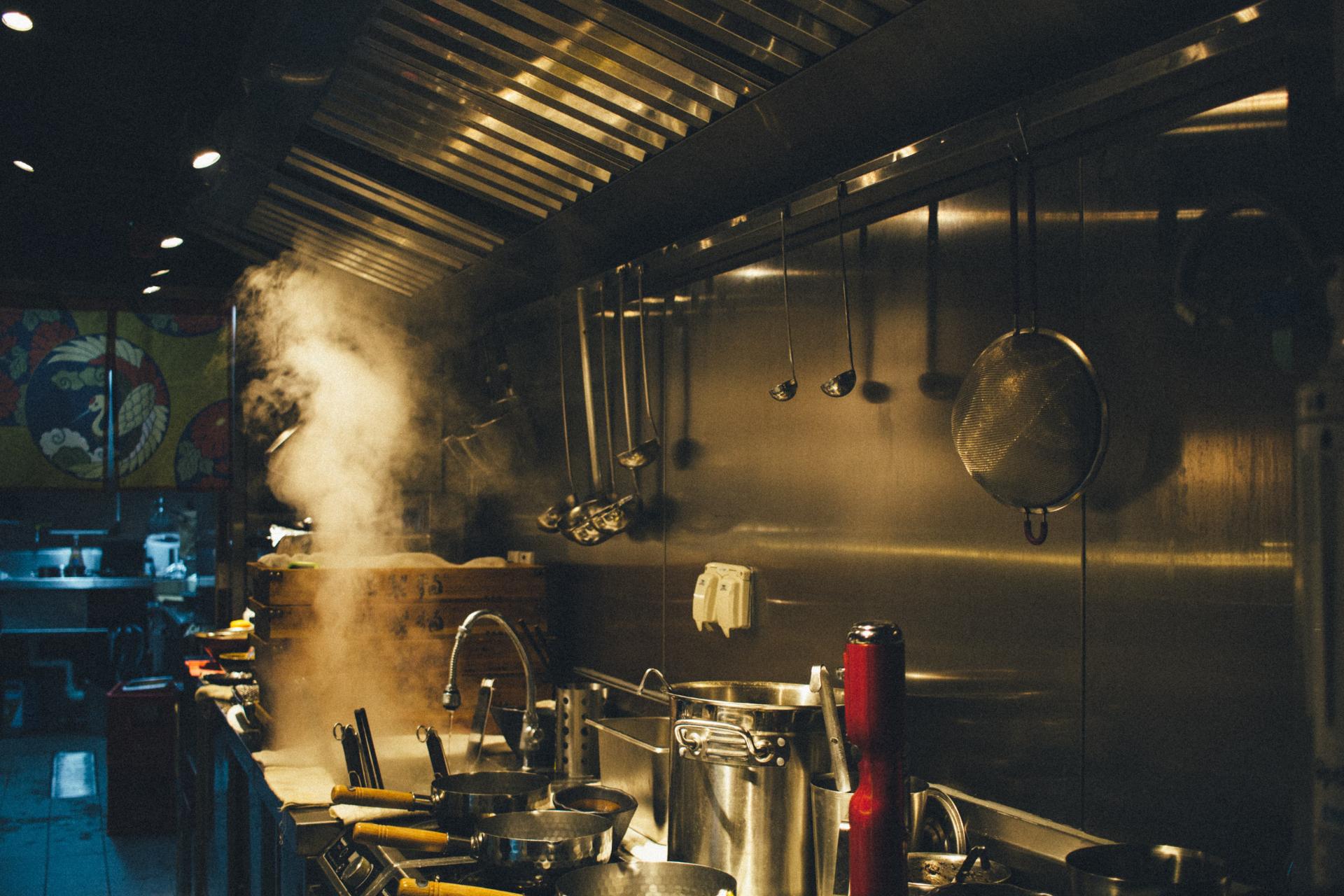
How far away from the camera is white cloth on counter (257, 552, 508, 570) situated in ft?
10.3

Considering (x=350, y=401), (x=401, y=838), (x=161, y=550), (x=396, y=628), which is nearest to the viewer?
(x=401, y=838)

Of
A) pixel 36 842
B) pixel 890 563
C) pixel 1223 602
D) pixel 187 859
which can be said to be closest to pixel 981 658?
pixel 890 563

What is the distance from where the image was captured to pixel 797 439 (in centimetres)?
220

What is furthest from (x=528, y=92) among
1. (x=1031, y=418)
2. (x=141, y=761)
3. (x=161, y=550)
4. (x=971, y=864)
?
(x=161, y=550)

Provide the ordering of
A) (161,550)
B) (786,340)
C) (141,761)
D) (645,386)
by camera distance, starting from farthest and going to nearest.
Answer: (161,550) < (141,761) < (645,386) < (786,340)

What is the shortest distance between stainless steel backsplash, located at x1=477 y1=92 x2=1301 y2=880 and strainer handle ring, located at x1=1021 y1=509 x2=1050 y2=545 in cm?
2

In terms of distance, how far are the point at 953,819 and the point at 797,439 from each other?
86cm

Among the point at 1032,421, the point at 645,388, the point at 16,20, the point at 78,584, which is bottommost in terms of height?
the point at 78,584

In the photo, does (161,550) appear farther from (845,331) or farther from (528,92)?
(845,331)

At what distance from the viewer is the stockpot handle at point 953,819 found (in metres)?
1.53

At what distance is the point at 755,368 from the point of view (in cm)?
237

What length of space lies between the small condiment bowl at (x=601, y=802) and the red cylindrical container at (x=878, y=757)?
0.65m

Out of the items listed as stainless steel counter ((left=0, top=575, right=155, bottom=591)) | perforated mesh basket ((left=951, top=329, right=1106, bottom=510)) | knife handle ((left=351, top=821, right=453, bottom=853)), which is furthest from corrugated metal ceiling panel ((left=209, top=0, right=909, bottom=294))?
stainless steel counter ((left=0, top=575, right=155, bottom=591))

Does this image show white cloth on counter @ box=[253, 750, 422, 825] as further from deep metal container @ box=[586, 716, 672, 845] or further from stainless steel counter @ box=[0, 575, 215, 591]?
stainless steel counter @ box=[0, 575, 215, 591]
